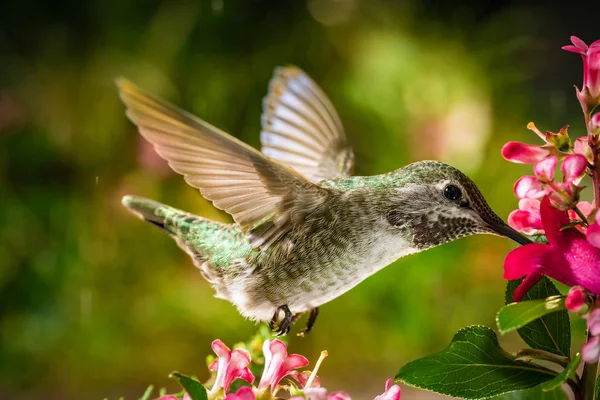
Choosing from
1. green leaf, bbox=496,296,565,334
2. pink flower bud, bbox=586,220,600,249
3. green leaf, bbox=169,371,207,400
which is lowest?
green leaf, bbox=169,371,207,400

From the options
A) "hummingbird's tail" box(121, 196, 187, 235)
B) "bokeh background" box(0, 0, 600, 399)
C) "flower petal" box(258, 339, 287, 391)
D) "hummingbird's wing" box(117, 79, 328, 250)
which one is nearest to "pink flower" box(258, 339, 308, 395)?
"flower petal" box(258, 339, 287, 391)

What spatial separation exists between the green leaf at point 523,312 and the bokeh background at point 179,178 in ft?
4.11

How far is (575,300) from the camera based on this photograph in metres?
0.32

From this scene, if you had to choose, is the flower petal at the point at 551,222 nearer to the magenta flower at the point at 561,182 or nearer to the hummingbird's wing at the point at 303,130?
the magenta flower at the point at 561,182

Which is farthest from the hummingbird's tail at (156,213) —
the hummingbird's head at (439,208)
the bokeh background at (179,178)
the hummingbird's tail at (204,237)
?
the bokeh background at (179,178)

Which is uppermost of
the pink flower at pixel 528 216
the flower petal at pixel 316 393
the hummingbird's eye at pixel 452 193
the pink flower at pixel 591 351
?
the hummingbird's eye at pixel 452 193

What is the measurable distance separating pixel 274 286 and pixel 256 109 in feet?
4.29

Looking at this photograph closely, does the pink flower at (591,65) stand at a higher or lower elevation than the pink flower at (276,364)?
higher

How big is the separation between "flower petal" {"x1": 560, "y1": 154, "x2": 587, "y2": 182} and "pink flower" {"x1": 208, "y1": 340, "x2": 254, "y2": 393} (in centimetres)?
18

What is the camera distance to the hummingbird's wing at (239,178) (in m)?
0.43

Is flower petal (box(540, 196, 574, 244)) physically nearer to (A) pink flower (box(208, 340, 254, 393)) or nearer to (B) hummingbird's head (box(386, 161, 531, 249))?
(B) hummingbird's head (box(386, 161, 531, 249))

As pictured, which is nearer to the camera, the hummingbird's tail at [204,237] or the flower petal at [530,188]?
the flower petal at [530,188]

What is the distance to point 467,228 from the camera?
0.42 meters

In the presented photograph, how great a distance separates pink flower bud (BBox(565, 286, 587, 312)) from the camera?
1.04 feet
